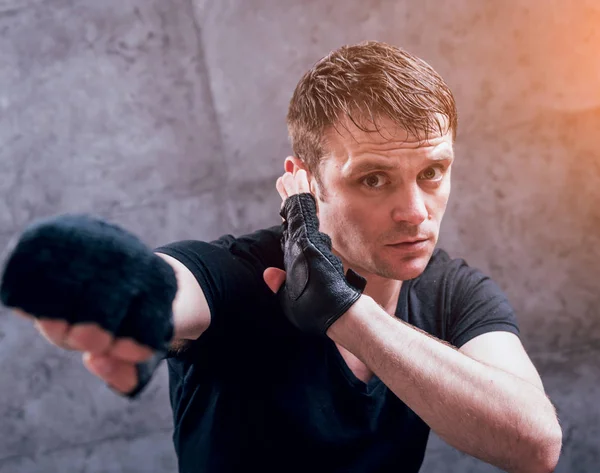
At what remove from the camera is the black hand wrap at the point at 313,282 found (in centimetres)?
120

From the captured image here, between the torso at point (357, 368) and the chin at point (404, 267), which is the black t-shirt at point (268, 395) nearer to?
the torso at point (357, 368)

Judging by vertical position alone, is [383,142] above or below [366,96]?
below

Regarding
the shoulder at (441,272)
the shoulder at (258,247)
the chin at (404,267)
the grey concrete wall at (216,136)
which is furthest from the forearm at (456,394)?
the grey concrete wall at (216,136)

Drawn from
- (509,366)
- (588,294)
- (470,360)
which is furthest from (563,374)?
(470,360)

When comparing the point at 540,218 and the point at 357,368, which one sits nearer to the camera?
the point at 357,368

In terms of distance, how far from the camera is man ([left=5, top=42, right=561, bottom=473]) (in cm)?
119

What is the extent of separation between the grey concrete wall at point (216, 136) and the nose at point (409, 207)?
0.78 meters

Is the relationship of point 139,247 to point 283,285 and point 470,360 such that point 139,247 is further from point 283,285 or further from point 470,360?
point 470,360

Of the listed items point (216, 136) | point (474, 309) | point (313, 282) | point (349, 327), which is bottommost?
point (474, 309)

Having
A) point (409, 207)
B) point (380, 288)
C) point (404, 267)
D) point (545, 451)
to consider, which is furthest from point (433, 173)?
point (545, 451)

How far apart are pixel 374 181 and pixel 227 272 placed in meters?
0.44

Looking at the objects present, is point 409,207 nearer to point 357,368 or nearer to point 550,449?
point 357,368

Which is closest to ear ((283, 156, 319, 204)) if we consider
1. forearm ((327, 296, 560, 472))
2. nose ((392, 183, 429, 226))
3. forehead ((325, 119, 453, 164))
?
forehead ((325, 119, 453, 164))

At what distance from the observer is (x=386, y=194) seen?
1390 mm
